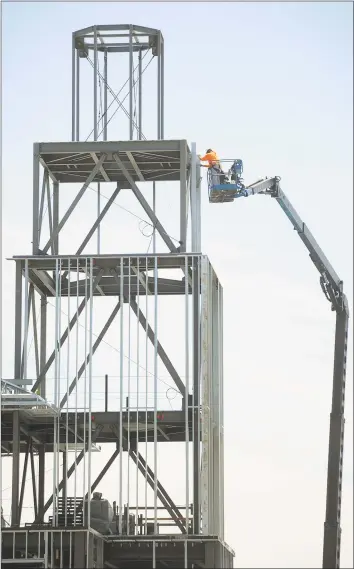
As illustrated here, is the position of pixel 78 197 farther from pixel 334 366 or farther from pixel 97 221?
pixel 334 366

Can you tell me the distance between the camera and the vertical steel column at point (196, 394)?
2170 inches

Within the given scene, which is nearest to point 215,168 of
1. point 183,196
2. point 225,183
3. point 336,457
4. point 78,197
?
point 225,183

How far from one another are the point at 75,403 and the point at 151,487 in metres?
4.52

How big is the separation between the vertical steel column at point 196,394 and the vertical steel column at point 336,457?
6550mm

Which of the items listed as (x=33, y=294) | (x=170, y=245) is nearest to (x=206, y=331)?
(x=170, y=245)

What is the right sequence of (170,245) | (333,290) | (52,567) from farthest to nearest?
(170,245) < (333,290) < (52,567)

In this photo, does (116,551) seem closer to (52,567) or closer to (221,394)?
(52,567)

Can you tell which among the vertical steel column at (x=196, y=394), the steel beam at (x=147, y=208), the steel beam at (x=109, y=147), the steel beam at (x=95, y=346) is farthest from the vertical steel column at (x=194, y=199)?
the steel beam at (x=95, y=346)

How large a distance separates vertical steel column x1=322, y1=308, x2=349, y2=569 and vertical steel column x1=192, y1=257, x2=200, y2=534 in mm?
6550

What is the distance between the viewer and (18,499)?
55375mm

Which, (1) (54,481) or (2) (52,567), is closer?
(2) (52,567)

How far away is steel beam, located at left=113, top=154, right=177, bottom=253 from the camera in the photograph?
58656 millimetres

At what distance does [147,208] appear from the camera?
59031mm

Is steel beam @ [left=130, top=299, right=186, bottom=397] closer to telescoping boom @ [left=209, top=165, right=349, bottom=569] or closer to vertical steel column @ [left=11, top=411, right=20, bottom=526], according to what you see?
telescoping boom @ [left=209, top=165, right=349, bottom=569]
